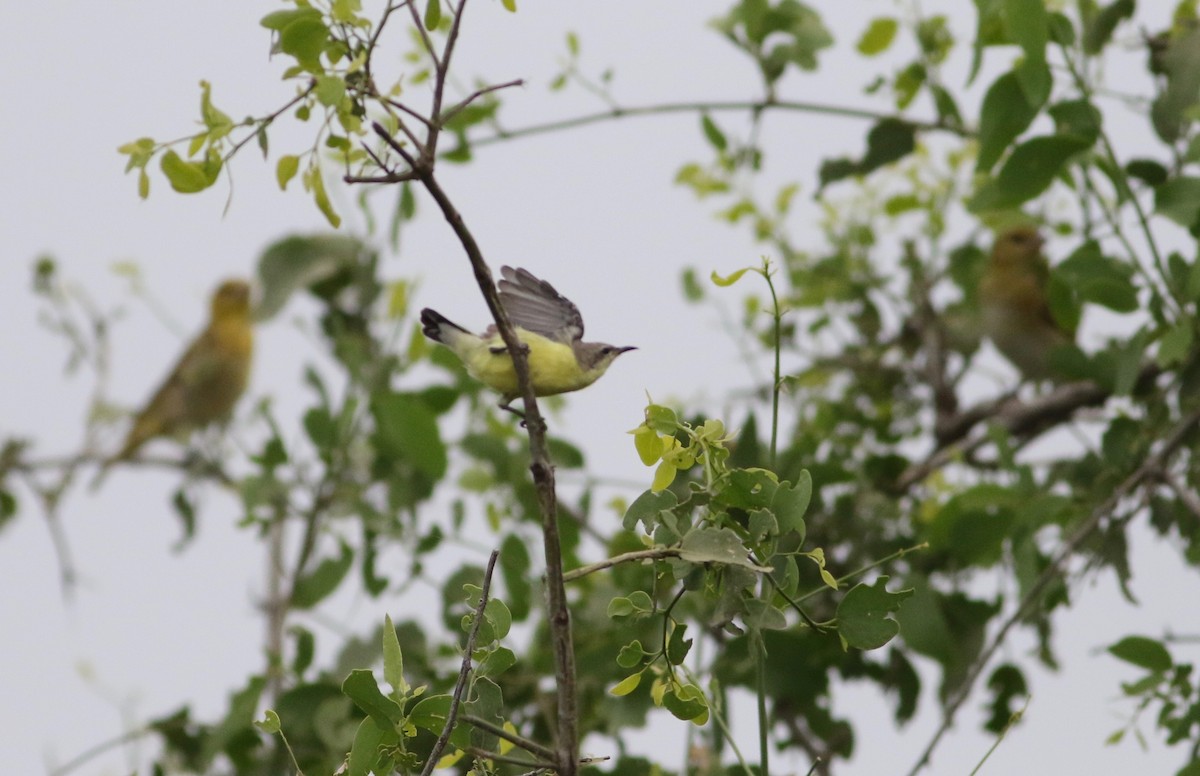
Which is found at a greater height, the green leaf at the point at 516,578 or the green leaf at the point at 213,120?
the green leaf at the point at 516,578

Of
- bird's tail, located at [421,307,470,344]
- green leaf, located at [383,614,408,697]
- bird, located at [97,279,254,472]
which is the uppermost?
bird, located at [97,279,254,472]

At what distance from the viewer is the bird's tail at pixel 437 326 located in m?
2.01

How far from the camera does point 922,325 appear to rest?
4336mm

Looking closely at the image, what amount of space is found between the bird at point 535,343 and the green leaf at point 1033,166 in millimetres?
889

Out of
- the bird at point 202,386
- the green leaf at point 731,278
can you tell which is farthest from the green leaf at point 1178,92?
the bird at point 202,386

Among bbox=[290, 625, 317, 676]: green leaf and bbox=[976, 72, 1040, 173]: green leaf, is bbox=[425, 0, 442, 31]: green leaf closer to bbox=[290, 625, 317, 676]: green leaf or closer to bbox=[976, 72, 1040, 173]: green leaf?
bbox=[976, 72, 1040, 173]: green leaf

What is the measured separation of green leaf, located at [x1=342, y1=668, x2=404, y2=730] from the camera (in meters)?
1.33

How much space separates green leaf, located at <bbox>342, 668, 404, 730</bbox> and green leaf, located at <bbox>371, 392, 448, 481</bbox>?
2.04m

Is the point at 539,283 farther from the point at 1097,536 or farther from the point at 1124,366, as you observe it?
the point at 1097,536

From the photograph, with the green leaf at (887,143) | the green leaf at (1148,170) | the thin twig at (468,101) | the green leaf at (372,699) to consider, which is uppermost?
the green leaf at (887,143)

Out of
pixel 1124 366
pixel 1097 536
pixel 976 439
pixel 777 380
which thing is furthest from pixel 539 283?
pixel 976 439

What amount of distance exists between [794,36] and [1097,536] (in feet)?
4.32

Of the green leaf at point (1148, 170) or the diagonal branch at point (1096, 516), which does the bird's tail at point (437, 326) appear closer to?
the diagonal branch at point (1096, 516)

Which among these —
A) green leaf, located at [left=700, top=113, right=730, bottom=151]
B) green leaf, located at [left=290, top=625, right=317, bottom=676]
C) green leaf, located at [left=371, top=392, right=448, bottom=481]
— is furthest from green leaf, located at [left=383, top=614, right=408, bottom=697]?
green leaf, located at [left=700, top=113, right=730, bottom=151]
